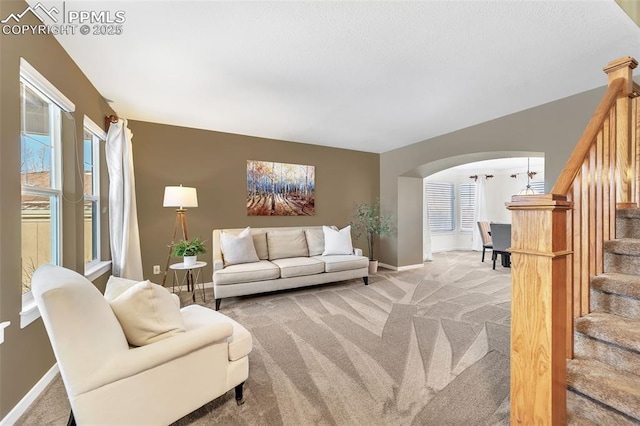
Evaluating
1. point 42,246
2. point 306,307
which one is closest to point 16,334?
point 42,246

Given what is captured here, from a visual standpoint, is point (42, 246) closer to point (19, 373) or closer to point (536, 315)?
point (19, 373)

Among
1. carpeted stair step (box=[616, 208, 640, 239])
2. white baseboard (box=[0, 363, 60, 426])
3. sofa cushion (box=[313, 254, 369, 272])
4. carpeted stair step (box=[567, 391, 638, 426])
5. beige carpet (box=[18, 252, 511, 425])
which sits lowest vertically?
beige carpet (box=[18, 252, 511, 425])

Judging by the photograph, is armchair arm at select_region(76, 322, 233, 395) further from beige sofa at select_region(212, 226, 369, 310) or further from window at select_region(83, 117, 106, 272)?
window at select_region(83, 117, 106, 272)

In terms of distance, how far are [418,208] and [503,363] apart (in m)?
3.90

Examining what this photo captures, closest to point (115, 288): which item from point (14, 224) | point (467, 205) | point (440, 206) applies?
point (14, 224)

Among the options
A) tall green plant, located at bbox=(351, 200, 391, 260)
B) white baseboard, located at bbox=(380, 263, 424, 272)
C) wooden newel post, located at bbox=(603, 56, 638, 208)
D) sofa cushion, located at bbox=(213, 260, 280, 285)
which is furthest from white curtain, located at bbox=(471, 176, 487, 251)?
sofa cushion, located at bbox=(213, 260, 280, 285)

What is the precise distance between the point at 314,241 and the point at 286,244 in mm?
500

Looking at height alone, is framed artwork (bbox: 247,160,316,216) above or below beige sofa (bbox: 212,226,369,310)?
above

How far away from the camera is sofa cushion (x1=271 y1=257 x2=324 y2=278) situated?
374 cm

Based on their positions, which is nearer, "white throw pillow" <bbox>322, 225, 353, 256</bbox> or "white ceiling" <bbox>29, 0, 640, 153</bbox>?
"white ceiling" <bbox>29, 0, 640, 153</bbox>

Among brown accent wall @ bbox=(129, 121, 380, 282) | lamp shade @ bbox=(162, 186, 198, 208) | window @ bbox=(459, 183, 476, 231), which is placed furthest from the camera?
window @ bbox=(459, 183, 476, 231)

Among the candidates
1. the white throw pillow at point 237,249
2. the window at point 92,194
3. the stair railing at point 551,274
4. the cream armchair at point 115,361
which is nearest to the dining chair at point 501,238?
the stair railing at point 551,274

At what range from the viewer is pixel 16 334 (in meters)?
1.63

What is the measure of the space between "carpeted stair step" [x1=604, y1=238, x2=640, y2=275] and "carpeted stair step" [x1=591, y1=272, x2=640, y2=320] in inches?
2.0
